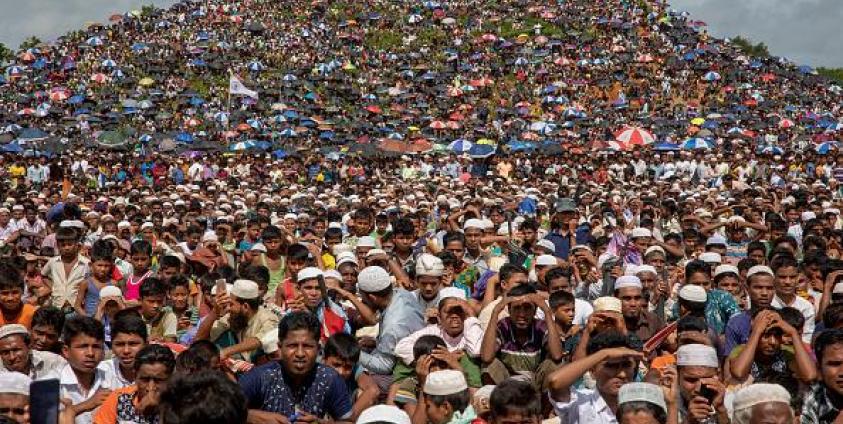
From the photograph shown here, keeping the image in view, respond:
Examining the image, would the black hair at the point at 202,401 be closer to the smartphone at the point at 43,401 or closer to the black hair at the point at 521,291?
the smartphone at the point at 43,401

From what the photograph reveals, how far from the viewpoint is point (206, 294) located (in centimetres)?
754

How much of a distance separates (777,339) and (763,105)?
3679cm

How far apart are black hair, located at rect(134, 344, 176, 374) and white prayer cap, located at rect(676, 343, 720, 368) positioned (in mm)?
2444

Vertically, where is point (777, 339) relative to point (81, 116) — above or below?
above

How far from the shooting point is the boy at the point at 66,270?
8.16 meters

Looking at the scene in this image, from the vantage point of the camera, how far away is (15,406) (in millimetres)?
4172

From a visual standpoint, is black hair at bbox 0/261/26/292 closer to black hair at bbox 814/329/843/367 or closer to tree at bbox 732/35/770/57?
black hair at bbox 814/329/843/367

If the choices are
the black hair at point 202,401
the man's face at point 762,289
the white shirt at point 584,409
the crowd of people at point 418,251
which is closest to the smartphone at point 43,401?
the crowd of people at point 418,251

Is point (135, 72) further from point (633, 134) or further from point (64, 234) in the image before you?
point (64, 234)

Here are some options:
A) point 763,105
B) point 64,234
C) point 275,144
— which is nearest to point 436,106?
point 275,144

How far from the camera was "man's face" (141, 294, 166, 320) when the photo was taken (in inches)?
269

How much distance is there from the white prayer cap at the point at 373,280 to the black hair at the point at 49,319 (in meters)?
1.87

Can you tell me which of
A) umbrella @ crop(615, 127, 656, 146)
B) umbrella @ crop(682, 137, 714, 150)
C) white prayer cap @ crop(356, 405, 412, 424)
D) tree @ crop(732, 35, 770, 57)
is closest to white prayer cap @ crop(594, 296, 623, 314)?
white prayer cap @ crop(356, 405, 412, 424)

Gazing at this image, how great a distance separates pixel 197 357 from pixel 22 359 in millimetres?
1076
